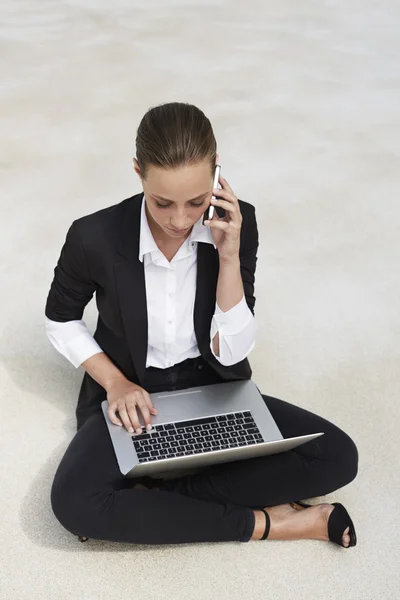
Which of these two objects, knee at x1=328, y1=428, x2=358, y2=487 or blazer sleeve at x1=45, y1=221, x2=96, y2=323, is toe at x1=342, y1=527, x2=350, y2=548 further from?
blazer sleeve at x1=45, y1=221, x2=96, y2=323

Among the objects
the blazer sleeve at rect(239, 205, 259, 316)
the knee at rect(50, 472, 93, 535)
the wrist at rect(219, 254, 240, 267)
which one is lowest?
the knee at rect(50, 472, 93, 535)

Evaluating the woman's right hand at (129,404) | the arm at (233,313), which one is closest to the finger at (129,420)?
the woman's right hand at (129,404)

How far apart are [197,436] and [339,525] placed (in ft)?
1.29

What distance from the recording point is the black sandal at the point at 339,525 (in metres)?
2.09

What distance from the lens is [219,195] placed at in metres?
1.93

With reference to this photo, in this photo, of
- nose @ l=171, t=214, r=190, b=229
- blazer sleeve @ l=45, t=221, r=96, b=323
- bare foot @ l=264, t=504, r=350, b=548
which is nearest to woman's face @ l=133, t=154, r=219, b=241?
nose @ l=171, t=214, r=190, b=229

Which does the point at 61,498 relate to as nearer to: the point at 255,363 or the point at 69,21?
the point at 255,363

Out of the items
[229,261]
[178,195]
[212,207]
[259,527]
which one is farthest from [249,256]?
[259,527]

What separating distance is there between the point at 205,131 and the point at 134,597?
40.4 inches

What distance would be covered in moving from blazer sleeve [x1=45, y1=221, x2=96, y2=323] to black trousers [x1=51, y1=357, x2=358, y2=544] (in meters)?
0.24

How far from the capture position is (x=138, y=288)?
2.10m

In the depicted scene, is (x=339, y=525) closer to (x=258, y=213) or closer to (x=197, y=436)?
(x=197, y=436)

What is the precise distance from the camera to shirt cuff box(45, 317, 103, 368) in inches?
86.1

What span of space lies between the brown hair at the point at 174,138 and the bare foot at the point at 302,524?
867 mm
